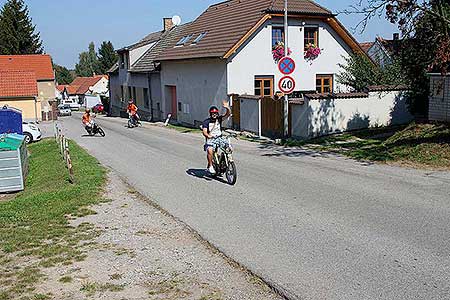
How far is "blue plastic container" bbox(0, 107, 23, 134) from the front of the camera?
25438 mm

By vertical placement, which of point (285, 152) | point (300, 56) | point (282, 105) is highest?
point (300, 56)

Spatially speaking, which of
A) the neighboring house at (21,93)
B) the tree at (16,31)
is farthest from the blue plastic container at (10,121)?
the tree at (16,31)

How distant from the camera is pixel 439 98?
17.7 metres

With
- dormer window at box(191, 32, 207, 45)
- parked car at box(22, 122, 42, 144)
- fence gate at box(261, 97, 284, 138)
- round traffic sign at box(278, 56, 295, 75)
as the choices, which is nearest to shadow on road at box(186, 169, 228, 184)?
round traffic sign at box(278, 56, 295, 75)

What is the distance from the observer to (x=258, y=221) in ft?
26.5

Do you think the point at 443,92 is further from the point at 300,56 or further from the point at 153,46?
the point at 153,46

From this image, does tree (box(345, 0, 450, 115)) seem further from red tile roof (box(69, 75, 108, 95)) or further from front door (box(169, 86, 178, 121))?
red tile roof (box(69, 75, 108, 95))

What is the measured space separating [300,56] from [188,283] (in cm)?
2405

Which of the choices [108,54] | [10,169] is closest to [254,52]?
[10,169]

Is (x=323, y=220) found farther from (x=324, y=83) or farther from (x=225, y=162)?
(x=324, y=83)

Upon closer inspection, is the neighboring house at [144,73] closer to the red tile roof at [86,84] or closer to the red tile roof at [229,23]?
the red tile roof at [229,23]

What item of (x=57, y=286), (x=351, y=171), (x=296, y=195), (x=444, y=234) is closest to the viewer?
(x=57, y=286)

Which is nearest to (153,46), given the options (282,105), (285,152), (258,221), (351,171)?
(282,105)

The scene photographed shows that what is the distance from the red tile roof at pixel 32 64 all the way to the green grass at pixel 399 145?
46.9 metres
